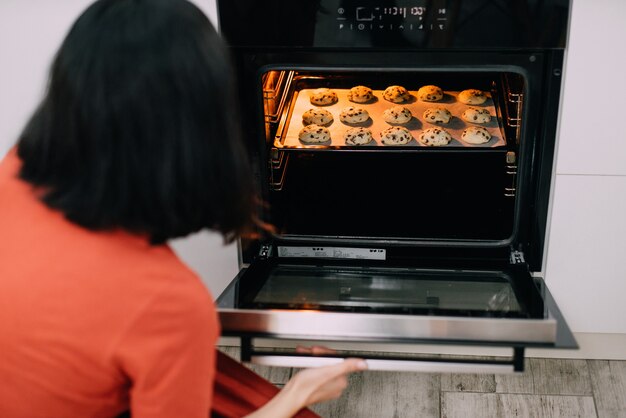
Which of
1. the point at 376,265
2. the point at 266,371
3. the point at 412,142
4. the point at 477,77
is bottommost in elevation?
the point at 266,371

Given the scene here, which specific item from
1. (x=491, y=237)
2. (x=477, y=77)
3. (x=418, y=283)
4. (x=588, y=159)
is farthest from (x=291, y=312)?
(x=477, y=77)

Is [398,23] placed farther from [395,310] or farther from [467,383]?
[467,383]

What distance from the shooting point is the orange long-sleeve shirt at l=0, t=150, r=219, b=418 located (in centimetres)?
84

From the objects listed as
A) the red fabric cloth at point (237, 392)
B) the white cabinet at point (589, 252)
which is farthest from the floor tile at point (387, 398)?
the red fabric cloth at point (237, 392)

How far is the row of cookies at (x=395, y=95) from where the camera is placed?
181cm

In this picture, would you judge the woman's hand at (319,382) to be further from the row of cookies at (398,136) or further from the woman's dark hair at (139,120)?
the row of cookies at (398,136)

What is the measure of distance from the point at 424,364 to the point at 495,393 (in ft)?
1.89

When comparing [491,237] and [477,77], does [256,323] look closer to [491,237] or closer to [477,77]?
[491,237]

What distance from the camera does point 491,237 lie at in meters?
1.62

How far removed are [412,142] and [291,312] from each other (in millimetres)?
648

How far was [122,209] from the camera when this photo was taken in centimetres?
84

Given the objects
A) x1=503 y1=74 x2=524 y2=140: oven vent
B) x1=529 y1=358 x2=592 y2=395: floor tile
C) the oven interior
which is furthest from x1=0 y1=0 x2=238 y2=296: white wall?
x1=529 y1=358 x2=592 y2=395: floor tile

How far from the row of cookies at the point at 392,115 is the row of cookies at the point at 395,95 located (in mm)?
32

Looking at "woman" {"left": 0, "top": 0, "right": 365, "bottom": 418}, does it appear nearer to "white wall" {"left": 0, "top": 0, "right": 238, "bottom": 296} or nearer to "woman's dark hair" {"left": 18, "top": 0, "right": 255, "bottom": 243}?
"woman's dark hair" {"left": 18, "top": 0, "right": 255, "bottom": 243}
